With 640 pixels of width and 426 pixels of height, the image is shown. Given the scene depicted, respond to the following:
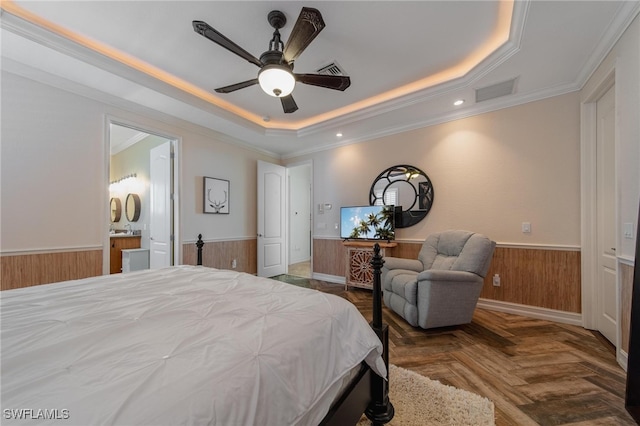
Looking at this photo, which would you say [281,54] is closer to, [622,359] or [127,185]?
[622,359]

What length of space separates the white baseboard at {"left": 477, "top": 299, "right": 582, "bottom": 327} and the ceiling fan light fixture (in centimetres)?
344

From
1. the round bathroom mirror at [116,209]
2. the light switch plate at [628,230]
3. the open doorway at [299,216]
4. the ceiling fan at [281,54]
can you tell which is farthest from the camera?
the open doorway at [299,216]

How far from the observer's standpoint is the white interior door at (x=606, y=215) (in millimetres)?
2342

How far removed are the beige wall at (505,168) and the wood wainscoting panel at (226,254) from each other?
2.69 metres

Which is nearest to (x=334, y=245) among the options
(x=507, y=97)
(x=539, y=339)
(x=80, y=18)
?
(x=539, y=339)

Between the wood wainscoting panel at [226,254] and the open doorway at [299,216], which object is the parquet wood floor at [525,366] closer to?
the wood wainscoting panel at [226,254]

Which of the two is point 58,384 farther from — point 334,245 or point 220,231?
point 334,245

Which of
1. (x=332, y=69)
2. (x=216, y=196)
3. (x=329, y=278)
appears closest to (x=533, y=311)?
(x=329, y=278)

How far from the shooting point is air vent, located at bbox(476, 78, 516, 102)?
9.22 feet

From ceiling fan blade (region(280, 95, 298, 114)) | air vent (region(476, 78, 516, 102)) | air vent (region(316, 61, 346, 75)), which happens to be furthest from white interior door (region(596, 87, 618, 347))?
ceiling fan blade (region(280, 95, 298, 114))

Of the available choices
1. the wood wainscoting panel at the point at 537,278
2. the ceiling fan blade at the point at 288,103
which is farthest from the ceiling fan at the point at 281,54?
the wood wainscoting panel at the point at 537,278

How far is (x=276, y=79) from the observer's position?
1.98 m

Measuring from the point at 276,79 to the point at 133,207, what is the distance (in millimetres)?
4428

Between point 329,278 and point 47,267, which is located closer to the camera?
point 47,267
